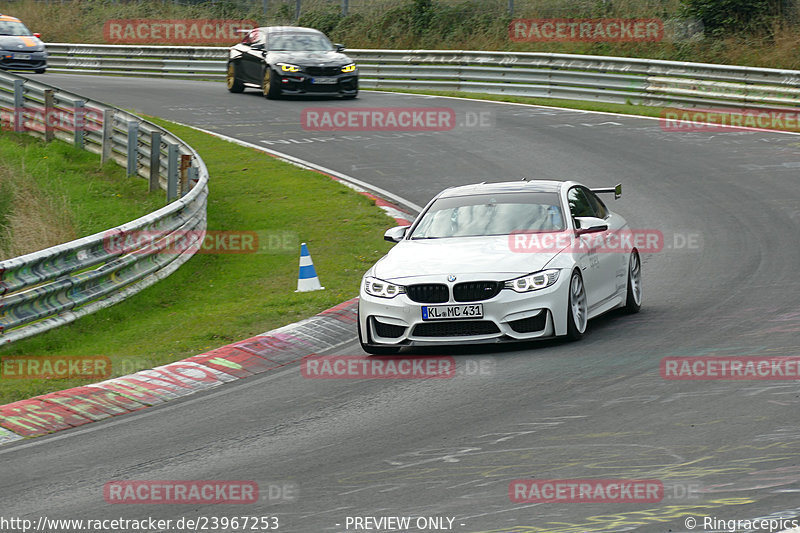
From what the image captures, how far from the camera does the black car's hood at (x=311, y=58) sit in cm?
3031

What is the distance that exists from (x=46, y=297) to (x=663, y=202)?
992 centimetres

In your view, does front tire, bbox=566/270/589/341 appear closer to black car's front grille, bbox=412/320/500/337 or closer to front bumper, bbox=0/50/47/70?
black car's front grille, bbox=412/320/500/337

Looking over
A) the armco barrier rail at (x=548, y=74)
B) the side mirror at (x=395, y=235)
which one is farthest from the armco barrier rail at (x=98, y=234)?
the armco barrier rail at (x=548, y=74)

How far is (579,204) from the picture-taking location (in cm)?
1191

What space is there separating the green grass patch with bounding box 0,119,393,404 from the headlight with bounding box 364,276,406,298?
1.59 metres

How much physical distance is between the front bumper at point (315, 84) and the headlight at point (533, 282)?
20.8 meters

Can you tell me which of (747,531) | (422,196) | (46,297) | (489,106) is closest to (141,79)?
(489,106)

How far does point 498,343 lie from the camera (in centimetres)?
1041

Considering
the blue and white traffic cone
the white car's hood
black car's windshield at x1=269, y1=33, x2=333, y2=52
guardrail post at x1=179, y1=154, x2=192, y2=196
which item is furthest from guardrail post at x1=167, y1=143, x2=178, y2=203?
black car's windshield at x1=269, y1=33, x2=333, y2=52

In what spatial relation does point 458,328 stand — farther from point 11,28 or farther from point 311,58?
point 11,28

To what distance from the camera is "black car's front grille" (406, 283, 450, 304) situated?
10148mm

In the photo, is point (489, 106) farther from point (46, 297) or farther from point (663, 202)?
point (46, 297)

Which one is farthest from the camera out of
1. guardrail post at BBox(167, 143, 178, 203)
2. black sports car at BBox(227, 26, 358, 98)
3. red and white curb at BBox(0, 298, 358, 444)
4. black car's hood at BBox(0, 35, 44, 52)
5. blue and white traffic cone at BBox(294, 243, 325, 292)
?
black car's hood at BBox(0, 35, 44, 52)

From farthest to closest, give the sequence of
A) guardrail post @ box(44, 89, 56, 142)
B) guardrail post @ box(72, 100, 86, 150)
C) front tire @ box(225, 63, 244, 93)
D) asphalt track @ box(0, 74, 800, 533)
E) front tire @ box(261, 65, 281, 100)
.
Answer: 1. front tire @ box(225, 63, 244, 93)
2. front tire @ box(261, 65, 281, 100)
3. guardrail post @ box(44, 89, 56, 142)
4. guardrail post @ box(72, 100, 86, 150)
5. asphalt track @ box(0, 74, 800, 533)
